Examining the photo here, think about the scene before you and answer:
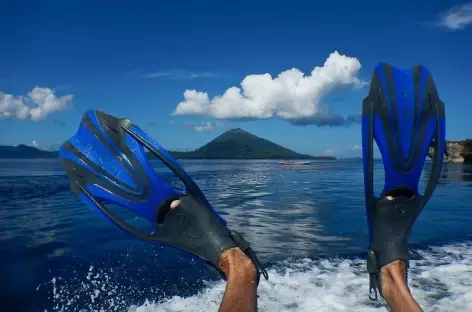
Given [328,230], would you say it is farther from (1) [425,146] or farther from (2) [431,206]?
(2) [431,206]

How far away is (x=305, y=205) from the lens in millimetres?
13766

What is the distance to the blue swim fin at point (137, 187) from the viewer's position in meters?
4.46

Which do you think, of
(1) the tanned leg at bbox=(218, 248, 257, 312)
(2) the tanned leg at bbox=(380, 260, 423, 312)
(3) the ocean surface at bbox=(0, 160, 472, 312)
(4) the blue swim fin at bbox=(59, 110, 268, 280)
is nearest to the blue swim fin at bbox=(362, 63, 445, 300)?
(2) the tanned leg at bbox=(380, 260, 423, 312)

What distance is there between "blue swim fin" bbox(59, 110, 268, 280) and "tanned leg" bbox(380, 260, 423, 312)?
144cm

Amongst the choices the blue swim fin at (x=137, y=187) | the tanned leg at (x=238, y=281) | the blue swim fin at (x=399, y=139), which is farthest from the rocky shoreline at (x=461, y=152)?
the tanned leg at (x=238, y=281)

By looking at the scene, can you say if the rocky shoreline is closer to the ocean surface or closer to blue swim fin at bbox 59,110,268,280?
the ocean surface

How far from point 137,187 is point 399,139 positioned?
140 inches

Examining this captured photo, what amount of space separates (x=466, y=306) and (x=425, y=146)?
6.70ft

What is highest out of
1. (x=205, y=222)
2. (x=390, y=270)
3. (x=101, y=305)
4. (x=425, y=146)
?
(x=425, y=146)

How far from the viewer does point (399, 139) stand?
4559mm

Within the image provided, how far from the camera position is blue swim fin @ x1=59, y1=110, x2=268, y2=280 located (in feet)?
14.6

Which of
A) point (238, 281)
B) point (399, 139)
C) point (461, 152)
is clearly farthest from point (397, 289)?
point (461, 152)

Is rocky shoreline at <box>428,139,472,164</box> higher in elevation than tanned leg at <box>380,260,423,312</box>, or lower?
higher

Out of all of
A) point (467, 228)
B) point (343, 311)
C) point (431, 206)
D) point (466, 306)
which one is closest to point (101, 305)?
point (343, 311)
